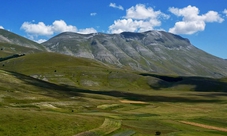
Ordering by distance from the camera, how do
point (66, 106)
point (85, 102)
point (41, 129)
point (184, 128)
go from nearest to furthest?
point (41, 129) < point (184, 128) < point (66, 106) < point (85, 102)

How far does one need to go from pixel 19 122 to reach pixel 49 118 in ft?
27.6

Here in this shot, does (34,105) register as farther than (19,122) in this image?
Yes

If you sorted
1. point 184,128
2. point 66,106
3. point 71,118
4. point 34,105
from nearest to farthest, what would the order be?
point 71,118
point 184,128
point 34,105
point 66,106

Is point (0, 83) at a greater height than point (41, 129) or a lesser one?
greater

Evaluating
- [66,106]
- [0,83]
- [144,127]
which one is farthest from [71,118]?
[0,83]

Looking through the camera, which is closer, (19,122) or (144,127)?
(19,122)

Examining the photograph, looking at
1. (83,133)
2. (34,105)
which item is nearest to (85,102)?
(34,105)

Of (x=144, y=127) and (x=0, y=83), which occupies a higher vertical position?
(x=0, y=83)

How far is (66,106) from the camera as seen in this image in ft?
355

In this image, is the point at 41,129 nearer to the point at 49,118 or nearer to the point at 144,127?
the point at 49,118

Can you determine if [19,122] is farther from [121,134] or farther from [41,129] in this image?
[121,134]

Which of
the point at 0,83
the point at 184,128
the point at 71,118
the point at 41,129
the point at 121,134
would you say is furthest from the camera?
the point at 0,83

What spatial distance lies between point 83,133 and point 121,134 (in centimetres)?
882

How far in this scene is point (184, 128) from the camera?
251 ft
